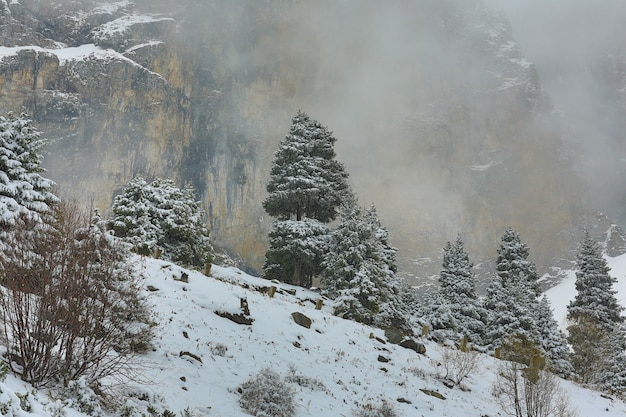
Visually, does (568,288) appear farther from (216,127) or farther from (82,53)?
(82,53)

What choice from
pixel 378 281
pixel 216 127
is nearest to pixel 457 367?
pixel 378 281

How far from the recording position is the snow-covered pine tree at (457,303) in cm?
3381

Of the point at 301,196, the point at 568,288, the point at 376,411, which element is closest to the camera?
the point at 376,411

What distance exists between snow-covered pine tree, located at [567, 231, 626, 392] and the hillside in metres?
12.7

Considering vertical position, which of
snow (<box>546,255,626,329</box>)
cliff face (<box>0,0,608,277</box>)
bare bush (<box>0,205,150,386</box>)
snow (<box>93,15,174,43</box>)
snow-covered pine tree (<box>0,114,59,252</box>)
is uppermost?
snow (<box>93,15,174,43</box>)

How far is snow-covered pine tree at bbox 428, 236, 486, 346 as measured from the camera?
33812 millimetres

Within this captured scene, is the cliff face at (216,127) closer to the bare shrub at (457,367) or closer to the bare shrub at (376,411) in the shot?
the bare shrub at (457,367)

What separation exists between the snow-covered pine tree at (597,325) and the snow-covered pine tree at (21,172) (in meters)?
32.6

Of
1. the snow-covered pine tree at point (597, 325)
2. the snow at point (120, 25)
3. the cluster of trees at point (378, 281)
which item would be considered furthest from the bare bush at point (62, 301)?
the snow at point (120, 25)

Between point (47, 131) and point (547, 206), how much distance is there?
18503 centimetres

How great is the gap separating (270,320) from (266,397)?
6.02 metres

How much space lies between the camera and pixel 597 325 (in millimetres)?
34438

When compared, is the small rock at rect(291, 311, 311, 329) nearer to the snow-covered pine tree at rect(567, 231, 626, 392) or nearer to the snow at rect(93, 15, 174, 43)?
the snow-covered pine tree at rect(567, 231, 626, 392)

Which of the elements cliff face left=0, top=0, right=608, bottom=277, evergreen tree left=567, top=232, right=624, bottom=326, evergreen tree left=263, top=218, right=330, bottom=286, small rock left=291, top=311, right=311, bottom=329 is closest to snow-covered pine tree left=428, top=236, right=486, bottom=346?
evergreen tree left=567, top=232, right=624, bottom=326
